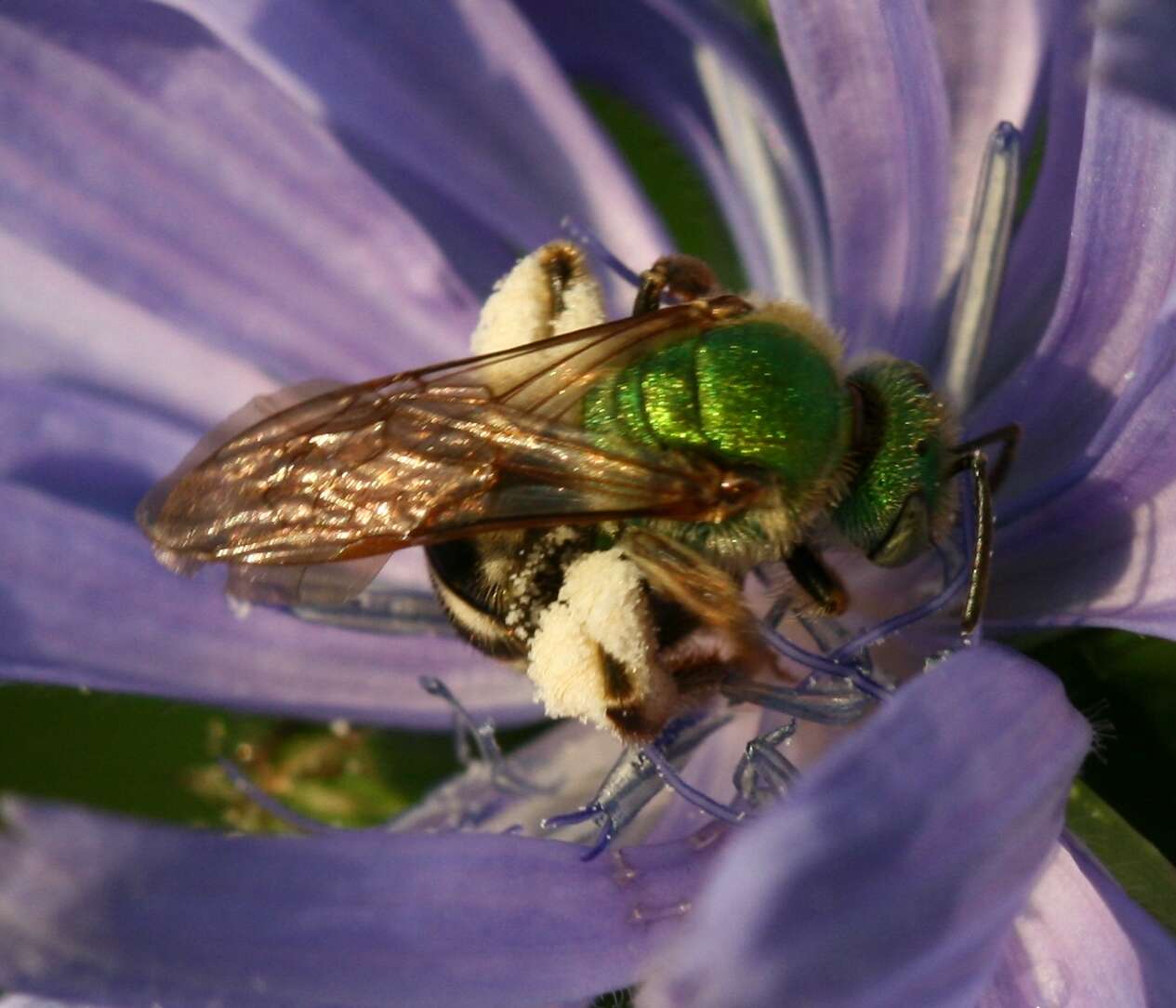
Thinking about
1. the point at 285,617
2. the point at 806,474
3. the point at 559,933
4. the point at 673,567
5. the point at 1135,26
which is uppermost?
the point at 1135,26

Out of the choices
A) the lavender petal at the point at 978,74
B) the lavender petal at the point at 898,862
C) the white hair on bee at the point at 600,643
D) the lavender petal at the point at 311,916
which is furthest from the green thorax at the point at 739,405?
the lavender petal at the point at 978,74

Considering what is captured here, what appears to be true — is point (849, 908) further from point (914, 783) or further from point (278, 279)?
point (278, 279)

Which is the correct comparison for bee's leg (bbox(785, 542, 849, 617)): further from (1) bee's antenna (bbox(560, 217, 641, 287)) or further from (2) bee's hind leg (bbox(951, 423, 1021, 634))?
(1) bee's antenna (bbox(560, 217, 641, 287))

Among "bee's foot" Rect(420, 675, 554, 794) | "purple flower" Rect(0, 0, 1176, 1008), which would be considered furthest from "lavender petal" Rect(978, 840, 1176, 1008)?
"bee's foot" Rect(420, 675, 554, 794)

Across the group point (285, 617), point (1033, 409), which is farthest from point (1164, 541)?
point (285, 617)

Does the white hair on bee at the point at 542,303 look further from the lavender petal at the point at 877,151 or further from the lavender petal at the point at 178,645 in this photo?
the lavender petal at the point at 178,645
